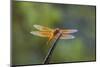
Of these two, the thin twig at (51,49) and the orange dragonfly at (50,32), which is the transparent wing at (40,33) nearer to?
the orange dragonfly at (50,32)

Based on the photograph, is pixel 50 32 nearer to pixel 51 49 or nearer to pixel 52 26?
pixel 52 26

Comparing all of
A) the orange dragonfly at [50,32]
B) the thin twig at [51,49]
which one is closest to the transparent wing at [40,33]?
the orange dragonfly at [50,32]

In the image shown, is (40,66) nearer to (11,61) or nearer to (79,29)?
(11,61)

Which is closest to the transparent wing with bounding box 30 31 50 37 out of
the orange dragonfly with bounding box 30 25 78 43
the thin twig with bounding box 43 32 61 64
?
the orange dragonfly with bounding box 30 25 78 43

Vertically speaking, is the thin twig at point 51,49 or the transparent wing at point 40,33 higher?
the transparent wing at point 40,33

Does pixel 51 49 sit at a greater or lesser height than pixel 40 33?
lesser

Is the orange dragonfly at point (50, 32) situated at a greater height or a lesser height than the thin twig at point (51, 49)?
greater

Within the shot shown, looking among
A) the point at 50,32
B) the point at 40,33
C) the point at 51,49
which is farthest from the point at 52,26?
the point at 51,49

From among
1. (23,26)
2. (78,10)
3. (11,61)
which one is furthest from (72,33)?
(11,61)
